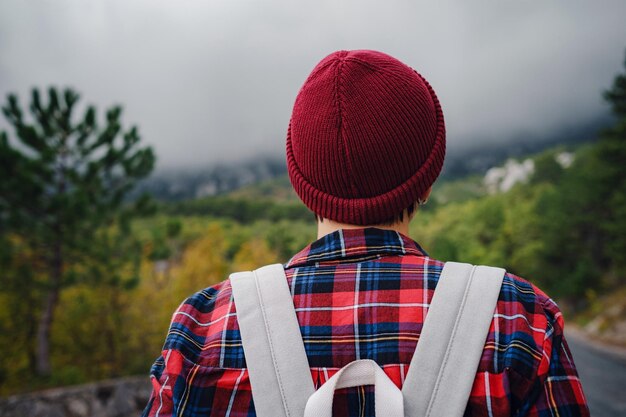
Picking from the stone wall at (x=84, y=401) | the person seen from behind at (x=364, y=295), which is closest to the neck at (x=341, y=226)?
the person seen from behind at (x=364, y=295)

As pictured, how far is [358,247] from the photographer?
36.3 inches

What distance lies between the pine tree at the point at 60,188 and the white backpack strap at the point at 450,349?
1164 cm

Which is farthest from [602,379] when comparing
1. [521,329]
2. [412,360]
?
[412,360]

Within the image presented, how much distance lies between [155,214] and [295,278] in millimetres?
13270

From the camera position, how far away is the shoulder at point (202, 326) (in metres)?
0.87

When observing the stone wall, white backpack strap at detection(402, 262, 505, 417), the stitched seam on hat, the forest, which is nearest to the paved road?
the forest

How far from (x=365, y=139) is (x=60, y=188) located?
1260cm

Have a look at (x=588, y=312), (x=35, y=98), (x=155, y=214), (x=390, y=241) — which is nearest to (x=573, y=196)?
(x=588, y=312)

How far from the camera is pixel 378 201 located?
3.01 ft

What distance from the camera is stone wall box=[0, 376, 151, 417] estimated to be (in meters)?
8.55

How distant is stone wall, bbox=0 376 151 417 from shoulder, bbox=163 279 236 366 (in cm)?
985

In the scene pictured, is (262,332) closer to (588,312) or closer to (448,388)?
(448,388)

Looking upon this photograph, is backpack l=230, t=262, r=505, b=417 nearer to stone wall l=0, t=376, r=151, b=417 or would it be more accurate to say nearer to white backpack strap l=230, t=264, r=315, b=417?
white backpack strap l=230, t=264, r=315, b=417

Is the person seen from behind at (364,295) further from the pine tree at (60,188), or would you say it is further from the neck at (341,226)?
the pine tree at (60,188)
